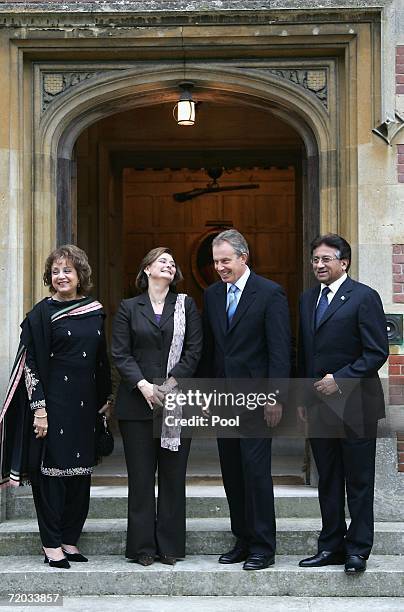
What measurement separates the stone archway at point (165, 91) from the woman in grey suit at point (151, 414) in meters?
1.49

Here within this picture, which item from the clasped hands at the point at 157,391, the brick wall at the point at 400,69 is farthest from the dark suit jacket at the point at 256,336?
the brick wall at the point at 400,69

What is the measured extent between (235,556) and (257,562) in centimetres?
23

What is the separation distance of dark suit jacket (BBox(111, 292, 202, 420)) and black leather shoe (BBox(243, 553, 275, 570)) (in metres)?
0.98

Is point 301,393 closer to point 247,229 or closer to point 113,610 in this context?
point 113,610

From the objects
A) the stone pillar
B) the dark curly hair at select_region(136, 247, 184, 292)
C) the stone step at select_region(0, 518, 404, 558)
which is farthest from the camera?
the stone pillar

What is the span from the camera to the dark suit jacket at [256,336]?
227 inches

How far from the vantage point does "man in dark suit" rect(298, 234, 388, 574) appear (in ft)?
18.4

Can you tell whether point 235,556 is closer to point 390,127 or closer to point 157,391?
point 157,391

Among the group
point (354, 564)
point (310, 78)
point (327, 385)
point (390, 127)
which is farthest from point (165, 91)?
point (354, 564)

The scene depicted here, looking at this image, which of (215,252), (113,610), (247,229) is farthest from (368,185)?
(247,229)

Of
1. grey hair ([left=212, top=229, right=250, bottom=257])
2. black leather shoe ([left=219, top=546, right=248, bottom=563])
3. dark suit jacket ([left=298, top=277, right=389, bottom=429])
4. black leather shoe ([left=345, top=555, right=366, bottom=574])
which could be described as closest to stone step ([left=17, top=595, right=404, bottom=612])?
black leather shoe ([left=345, top=555, right=366, bottom=574])

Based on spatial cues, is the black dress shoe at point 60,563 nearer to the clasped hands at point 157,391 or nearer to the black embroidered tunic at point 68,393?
the black embroidered tunic at point 68,393

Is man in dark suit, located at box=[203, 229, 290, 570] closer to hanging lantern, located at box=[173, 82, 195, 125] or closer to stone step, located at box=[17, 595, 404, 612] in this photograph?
stone step, located at box=[17, 595, 404, 612]

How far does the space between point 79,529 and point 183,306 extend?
4.80 ft
